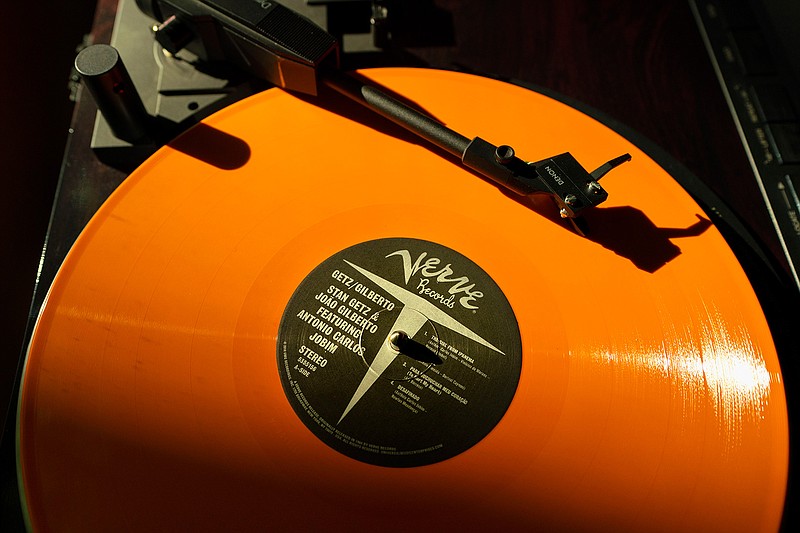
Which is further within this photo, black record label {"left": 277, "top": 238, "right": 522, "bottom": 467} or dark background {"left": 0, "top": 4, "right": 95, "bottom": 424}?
dark background {"left": 0, "top": 4, "right": 95, "bottom": 424}

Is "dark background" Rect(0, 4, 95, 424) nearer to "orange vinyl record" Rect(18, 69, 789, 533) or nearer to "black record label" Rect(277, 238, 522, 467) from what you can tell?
"orange vinyl record" Rect(18, 69, 789, 533)

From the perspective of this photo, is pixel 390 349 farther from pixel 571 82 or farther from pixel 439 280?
pixel 571 82

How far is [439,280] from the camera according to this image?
779 mm

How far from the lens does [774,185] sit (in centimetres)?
90

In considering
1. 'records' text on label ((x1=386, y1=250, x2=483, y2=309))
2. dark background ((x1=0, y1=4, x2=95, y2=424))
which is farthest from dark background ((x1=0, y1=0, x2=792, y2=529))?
'records' text on label ((x1=386, y1=250, x2=483, y2=309))

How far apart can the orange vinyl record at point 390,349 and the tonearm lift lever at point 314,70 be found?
0.04 m

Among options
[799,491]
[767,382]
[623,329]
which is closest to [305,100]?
[623,329]

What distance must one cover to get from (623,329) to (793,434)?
0.77ft

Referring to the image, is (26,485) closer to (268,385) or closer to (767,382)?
(268,385)

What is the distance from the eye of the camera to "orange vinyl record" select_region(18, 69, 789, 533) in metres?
0.66

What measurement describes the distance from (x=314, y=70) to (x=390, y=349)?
1.17 ft

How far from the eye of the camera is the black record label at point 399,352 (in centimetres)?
71

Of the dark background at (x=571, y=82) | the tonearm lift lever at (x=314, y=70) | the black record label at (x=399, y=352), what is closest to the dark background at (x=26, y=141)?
the dark background at (x=571, y=82)

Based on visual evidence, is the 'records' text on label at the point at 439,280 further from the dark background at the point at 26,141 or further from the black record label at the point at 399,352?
the dark background at the point at 26,141
